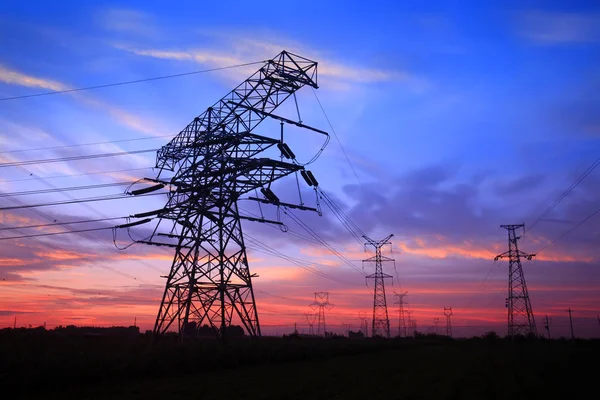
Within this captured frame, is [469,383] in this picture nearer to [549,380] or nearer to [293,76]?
[549,380]

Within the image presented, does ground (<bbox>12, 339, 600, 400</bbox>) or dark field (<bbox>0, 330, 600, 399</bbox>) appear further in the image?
ground (<bbox>12, 339, 600, 400</bbox>)

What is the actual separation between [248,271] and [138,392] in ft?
50.7

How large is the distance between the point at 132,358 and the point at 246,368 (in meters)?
7.72

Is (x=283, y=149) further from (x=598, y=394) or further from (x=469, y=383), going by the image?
(x=598, y=394)

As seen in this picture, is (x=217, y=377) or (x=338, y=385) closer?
(x=338, y=385)

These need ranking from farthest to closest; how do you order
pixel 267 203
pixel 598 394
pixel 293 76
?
pixel 267 203 < pixel 293 76 < pixel 598 394

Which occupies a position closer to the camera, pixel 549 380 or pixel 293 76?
pixel 549 380

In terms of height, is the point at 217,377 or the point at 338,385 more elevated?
the point at 217,377

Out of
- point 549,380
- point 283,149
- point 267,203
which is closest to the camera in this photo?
point 549,380

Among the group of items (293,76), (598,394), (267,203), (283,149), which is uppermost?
(293,76)

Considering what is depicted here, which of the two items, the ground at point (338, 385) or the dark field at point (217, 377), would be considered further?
the ground at point (338, 385)

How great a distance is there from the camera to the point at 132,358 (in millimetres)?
23312

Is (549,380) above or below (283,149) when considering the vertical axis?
below

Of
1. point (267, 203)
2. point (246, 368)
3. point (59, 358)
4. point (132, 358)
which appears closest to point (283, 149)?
point (267, 203)
